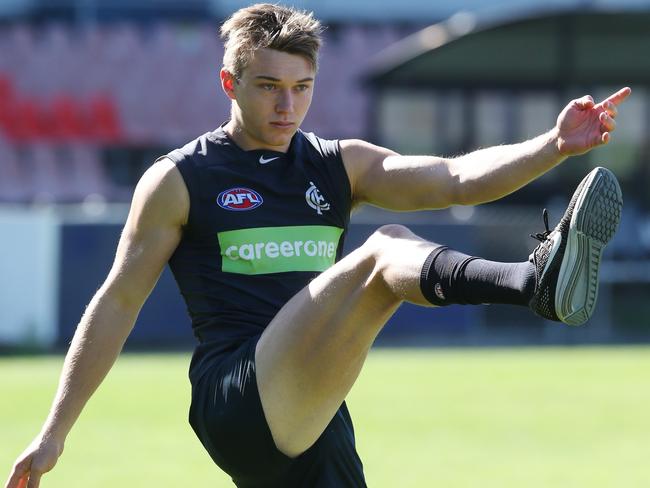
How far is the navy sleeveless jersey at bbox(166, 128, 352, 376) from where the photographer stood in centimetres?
506

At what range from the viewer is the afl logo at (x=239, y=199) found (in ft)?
16.7

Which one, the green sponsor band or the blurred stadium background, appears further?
the blurred stadium background

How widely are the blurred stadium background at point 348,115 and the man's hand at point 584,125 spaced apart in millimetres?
12469

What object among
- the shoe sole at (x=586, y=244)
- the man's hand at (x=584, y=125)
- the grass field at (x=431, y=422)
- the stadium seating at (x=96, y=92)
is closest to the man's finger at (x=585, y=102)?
the man's hand at (x=584, y=125)

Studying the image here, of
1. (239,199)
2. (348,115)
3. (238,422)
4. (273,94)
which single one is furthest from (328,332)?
(348,115)

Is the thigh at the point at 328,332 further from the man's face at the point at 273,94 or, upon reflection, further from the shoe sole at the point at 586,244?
the man's face at the point at 273,94

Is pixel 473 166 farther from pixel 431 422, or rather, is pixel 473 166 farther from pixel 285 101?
pixel 431 422

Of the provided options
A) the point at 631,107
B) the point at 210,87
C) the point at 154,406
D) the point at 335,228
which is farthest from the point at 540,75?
the point at 335,228

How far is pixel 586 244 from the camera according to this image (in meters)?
4.41

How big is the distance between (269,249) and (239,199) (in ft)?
0.72

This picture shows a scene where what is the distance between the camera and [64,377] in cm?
494

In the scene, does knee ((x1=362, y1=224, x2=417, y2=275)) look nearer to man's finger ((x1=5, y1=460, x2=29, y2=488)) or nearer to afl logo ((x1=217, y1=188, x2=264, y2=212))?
afl logo ((x1=217, y1=188, x2=264, y2=212))

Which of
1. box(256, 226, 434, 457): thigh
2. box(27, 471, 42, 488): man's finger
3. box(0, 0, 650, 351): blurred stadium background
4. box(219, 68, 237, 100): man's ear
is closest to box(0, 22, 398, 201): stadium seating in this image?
box(0, 0, 650, 351): blurred stadium background

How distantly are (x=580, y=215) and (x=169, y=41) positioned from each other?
25.1 metres
